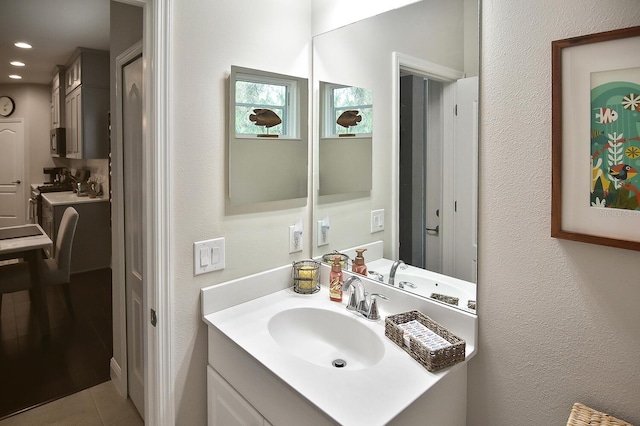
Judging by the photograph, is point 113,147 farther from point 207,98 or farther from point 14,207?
point 14,207

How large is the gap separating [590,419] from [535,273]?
0.37 metres

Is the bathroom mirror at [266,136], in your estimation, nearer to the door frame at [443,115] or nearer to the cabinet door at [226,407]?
the door frame at [443,115]

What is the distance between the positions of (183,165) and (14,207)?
22.6 ft

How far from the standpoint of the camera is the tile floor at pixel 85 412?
2.12 meters

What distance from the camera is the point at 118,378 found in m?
2.40

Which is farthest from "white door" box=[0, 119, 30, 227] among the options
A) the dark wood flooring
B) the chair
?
the chair

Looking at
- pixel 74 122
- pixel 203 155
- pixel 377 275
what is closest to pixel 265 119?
pixel 203 155

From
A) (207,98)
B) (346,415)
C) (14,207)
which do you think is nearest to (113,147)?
(207,98)

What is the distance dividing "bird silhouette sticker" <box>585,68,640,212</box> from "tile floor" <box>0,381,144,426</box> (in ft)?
7.83

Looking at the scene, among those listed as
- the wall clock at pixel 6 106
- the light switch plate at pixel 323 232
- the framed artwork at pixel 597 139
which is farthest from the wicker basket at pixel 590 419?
the wall clock at pixel 6 106

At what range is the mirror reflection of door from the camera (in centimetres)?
125

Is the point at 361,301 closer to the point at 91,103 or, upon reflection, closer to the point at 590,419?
the point at 590,419

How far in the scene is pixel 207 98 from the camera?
146 cm

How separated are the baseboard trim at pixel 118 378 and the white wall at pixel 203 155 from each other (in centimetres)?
110
